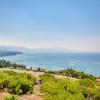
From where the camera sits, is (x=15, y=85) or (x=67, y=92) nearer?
(x=67, y=92)

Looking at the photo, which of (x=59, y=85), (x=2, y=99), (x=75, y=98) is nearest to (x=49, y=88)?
(x=59, y=85)

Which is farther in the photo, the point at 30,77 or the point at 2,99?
the point at 30,77

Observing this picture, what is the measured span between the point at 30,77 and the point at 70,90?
355cm

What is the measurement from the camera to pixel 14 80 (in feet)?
42.4

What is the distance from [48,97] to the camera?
37.2ft

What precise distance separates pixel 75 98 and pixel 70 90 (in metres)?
1.37

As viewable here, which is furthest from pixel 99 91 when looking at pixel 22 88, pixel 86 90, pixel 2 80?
pixel 2 80

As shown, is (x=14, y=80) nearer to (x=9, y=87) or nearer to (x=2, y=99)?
(x=9, y=87)

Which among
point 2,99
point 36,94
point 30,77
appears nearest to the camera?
point 2,99

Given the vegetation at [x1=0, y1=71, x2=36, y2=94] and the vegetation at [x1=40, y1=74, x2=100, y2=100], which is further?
the vegetation at [x1=0, y1=71, x2=36, y2=94]

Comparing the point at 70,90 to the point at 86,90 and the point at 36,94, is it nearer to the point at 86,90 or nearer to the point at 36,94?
the point at 86,90

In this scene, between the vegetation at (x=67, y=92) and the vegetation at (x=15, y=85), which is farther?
the vegetation at (x=15, y=85)

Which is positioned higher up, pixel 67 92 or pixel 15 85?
pixel 15 85

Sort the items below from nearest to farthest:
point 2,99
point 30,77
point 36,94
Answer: point 2,99 → point 36,94 → point 30,77
